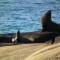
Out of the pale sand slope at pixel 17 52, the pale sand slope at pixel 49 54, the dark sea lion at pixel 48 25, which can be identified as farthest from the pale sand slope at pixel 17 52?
the dark sea lion at pixel 48 25

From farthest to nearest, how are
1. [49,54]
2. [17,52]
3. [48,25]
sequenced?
[48,25]
[17,52]
[49,54]

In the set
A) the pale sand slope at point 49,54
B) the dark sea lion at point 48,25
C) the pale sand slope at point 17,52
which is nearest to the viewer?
the pale sand slope at point 49,54

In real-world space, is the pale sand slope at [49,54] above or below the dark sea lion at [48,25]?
above

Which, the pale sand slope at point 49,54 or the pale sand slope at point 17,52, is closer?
the pale sand slope at point 49,54

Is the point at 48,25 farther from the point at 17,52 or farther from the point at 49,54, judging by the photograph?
the point at 49,54

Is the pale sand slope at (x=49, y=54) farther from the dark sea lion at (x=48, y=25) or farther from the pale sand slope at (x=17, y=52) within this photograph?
the dark sea lion at (x=48, y=25)

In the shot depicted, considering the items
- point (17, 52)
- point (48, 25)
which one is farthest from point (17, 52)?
point (48, 25)

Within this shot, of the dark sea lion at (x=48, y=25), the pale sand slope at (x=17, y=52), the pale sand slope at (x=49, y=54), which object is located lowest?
the dark sea lion at (x=48, y=25)

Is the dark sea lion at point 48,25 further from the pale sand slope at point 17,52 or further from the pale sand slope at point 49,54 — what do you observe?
the pale sand slope at point 49,54

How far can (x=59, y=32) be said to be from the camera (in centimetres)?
1780

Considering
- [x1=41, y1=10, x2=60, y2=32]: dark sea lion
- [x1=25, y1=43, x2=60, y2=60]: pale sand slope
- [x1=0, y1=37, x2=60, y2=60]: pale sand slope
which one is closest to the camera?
[x1=25, y1=43, x2=60, y2=60]: pale sand slope

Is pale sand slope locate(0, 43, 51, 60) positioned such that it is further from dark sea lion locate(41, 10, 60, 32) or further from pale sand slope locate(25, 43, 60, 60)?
dark sea lion locate(41, 10, 60, 32)

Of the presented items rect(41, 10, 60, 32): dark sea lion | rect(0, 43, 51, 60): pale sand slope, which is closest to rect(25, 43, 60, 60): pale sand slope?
rect(0, 43, 51, 60): pale sand slope

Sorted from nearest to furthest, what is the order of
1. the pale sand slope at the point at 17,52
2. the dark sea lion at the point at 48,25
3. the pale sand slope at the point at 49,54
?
the pale sand slope at the point at 49,54 < the pale sand slope at the point at 17,52 < the dark sea lion at the point at 48,25
